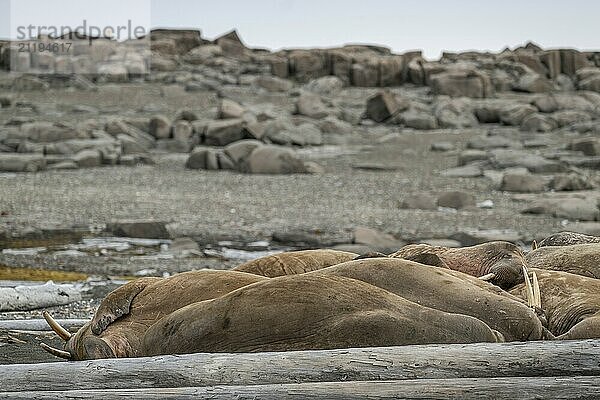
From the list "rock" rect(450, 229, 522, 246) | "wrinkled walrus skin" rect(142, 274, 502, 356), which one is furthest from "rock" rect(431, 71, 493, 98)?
"wrinkled walrus skin" rect(142, 274, 502, 356)

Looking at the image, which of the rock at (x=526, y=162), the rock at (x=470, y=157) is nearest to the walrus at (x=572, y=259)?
the rock at (x=526, y=162)

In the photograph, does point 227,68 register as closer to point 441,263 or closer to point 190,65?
point 190,65

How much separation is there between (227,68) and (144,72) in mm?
5025

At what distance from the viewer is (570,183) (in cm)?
1858

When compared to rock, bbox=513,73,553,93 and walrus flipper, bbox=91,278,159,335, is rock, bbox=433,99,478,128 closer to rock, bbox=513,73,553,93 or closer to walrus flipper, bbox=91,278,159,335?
rock, bbox=513,73,553,93

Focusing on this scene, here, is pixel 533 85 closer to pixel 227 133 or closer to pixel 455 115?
pixel 455 115

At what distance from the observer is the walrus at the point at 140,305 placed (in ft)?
14.4

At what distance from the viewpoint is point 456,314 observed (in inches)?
154

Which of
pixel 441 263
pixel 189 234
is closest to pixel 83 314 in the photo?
pixel 441 263

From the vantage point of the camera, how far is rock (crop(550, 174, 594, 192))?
18562mm

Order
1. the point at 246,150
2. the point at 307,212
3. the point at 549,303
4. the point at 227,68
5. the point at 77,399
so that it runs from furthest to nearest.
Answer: the point at 227,68, the point at 246,150, the point at 307,212, the point at 549,303, the point at 77,399

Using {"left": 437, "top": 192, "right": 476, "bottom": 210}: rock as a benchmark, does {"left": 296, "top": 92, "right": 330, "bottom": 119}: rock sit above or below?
above

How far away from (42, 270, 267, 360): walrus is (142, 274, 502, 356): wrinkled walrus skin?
1.15 ft

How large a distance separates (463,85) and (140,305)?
122ft
